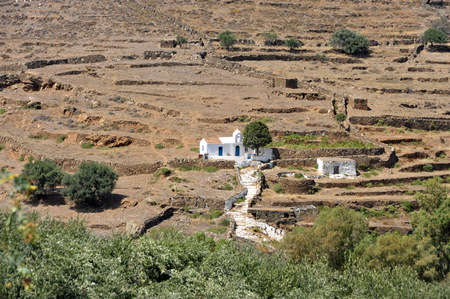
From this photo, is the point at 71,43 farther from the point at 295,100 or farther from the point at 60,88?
the point at 295,100

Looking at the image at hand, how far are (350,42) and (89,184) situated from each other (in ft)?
154

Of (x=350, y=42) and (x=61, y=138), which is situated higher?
(x=350, y=42)

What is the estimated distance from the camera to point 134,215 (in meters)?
34.1

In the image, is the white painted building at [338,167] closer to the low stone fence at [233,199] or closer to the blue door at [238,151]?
the blue door at [238,151]

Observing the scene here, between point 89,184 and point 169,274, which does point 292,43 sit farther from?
point 169,274

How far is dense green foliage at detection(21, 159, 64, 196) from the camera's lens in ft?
119

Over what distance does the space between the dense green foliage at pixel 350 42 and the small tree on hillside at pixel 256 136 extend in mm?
38390

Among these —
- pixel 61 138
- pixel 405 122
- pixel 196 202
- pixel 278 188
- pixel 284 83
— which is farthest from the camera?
pixel 284 83

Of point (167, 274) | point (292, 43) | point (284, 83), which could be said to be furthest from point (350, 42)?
point (167, 274)

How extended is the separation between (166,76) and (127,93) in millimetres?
6173

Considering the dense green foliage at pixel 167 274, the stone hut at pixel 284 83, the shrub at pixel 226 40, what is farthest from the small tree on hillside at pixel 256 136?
the shrub at pixel 226 40

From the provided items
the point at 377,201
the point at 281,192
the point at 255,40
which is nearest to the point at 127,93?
the point at 281,192

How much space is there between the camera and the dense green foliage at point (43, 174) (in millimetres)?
36125

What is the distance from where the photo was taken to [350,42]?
2958 inches
